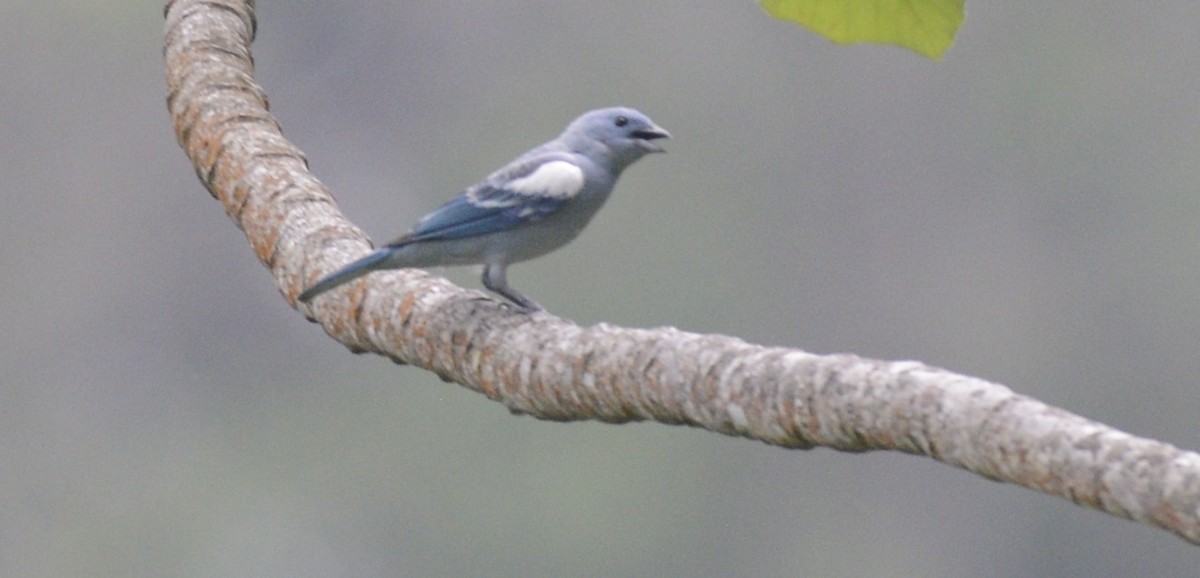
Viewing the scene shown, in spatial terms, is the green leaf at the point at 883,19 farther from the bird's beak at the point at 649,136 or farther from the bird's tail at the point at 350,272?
the bird's beak at the point at 649,136

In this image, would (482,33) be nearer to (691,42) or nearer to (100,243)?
(691,42)

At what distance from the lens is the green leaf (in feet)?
9.19

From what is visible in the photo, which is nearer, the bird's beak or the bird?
the bird

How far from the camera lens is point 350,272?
3484 millimetres

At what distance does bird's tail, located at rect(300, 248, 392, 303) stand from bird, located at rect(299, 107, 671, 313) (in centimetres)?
33

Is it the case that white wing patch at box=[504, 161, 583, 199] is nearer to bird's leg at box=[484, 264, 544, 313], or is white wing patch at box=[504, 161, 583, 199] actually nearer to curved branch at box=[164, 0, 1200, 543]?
bird's leg at box=[484, 264, 544, 313]

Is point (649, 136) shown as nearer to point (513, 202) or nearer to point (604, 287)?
point (513, 202)

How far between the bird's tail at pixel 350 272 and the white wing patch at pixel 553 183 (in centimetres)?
59

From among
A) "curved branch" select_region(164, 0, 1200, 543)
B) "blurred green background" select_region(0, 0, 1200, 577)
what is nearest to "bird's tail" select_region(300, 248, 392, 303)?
"curved branch" select_region(164, 0, 1200, 543)

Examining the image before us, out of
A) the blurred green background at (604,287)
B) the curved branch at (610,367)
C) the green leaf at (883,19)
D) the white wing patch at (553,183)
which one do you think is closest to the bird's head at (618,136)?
the white wing patch at (553,183)

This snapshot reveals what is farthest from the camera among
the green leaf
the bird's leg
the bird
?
the bird

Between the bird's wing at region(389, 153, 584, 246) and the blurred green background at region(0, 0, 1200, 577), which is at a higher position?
the blurred green background at region(0, 0, 1200, 577)

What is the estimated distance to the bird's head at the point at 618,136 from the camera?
4.20 meters

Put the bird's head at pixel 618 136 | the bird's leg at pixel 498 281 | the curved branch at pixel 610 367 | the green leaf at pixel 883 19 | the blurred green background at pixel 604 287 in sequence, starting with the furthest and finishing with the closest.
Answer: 1. the blurred green background at pixel 604 287
2. the bird's head at pixel 618 136
3. the bird's leg at pixel 498 281
4. the green leaf at pixel 883 19
5. the curved branch at pixel 610 367
